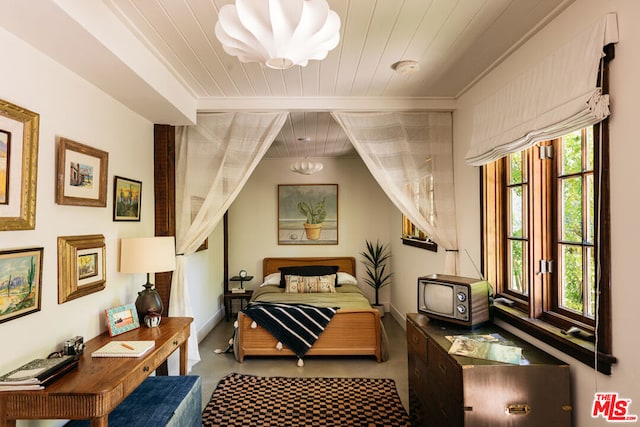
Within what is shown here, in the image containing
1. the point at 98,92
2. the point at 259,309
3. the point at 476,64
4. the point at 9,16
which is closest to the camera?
the point at 9,16

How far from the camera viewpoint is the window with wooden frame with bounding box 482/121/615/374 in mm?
1723

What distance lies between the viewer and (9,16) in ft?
5.36

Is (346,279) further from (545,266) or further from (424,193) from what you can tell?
(545,266)

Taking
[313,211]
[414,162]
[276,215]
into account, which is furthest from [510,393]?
[276,215]

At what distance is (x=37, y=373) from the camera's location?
1.73 metres

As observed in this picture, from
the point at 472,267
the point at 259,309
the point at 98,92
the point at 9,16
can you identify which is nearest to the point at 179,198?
the point at 98,92

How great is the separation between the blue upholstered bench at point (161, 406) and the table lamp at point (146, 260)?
0.50 m

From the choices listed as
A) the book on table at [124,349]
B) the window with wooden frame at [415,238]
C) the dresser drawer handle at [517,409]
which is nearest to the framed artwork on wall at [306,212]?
the window with wooden frame at [415,238]

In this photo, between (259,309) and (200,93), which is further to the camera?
(259,309)

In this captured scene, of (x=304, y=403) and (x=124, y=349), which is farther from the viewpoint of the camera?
(x=304, y=403)

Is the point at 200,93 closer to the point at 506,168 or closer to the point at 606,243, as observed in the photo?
the point at 506,168

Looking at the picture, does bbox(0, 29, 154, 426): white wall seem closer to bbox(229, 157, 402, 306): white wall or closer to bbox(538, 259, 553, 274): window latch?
bbox(538, 259, 553, 274): window latch

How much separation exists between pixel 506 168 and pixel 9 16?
2.87 metres

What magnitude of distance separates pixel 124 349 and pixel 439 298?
197cm
